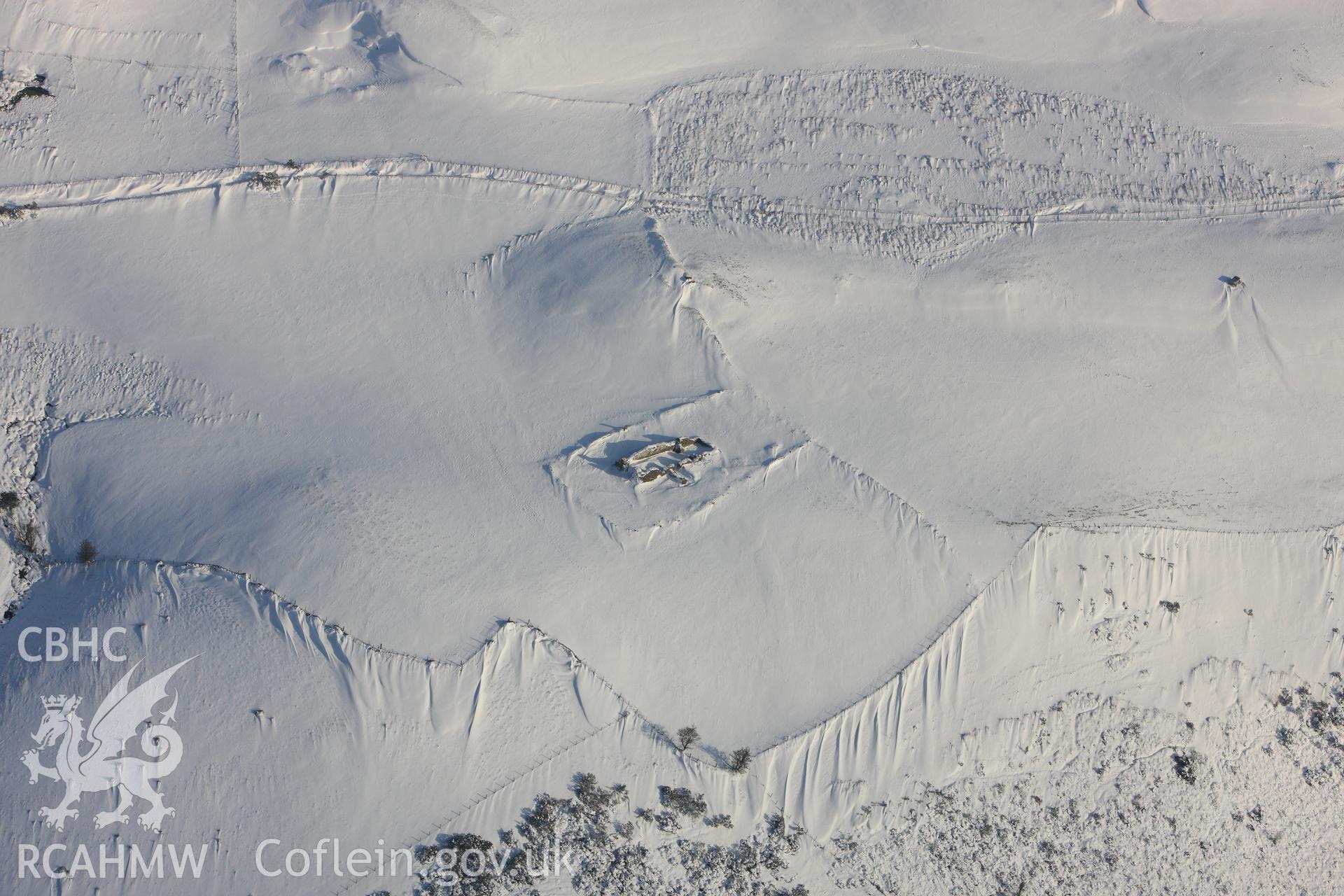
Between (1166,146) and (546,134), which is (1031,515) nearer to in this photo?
(1166,146)

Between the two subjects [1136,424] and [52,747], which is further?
[1136,424]

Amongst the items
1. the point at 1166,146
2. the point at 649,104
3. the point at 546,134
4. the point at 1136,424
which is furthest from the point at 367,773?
the point at 1166,146

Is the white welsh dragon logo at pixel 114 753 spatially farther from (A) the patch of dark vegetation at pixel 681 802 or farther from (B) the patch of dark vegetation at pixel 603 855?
(A) the patch of dark vegetation at pixel 681 802

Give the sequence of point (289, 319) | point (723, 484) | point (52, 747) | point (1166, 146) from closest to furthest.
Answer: point (52, 747) → point (723, 484) → point (289, 319) → point (1166, 146)

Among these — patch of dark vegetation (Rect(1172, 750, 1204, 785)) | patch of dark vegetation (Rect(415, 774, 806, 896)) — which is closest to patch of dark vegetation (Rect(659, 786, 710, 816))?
patch of dark vegetation (Rect(415, 774, 806, 896))

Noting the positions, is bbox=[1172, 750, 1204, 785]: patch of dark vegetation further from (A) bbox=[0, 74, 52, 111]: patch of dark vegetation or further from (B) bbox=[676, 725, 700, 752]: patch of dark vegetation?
(A) bbox=[0, 74, 52, 111]: patch of dark vegetation

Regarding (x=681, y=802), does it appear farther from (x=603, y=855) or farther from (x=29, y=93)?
(x=29, y=93)
